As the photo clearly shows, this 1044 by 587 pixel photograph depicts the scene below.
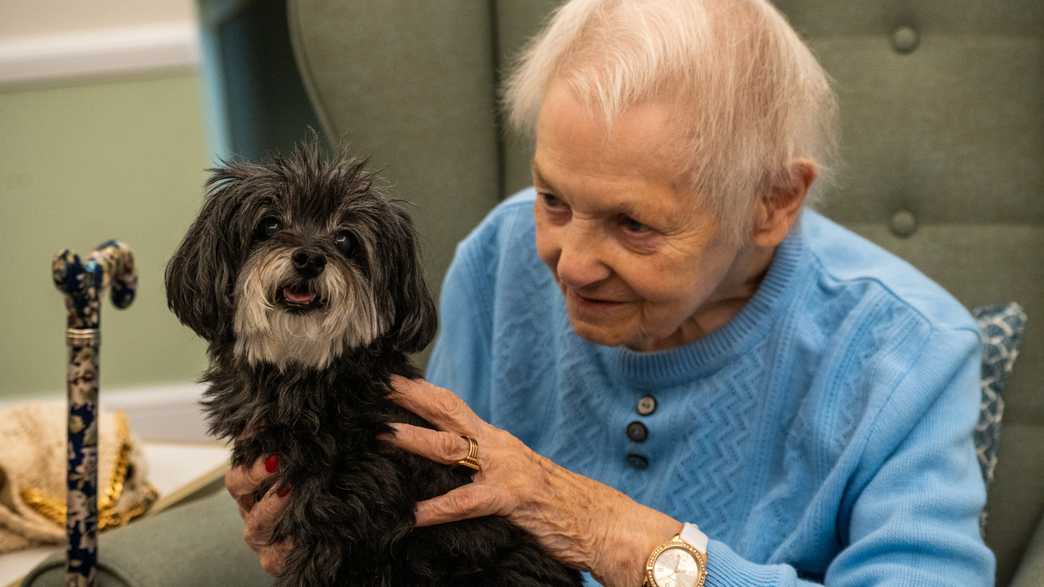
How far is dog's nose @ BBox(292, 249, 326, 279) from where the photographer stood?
0.97 metres

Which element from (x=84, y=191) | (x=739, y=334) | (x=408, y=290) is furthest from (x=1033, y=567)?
(x=84, y=191)

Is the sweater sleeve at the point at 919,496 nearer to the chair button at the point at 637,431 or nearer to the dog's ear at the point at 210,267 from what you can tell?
the chair button at the point at 637,431

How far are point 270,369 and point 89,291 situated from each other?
0.53 metres

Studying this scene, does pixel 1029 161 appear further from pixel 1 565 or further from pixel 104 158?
pixel 104 158

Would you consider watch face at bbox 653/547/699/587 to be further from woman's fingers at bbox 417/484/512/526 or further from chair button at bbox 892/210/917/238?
chair button at bbox 892/210/917/238

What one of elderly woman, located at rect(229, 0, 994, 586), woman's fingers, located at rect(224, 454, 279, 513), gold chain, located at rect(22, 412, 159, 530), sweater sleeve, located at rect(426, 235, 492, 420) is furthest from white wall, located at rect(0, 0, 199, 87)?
woman's fingers, located at rect(224, 454, 279, 513)

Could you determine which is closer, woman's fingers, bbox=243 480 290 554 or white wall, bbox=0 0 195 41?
woman's fingers, bbox=243 480 290 554

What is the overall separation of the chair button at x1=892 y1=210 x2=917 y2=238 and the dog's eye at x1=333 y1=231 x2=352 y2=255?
1.25m

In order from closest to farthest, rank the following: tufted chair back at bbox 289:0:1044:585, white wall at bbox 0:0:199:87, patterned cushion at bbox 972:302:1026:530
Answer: patterned cushion at bbox 972:302:1026:530
tufted chair back at bbox 289:0:1044:585
white wall at bbox 0:0:199:87

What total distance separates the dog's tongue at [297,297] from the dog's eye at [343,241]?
52 mm

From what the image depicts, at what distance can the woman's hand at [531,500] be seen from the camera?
3.66 ft

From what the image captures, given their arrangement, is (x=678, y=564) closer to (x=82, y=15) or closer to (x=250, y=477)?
(x=250, y=477)

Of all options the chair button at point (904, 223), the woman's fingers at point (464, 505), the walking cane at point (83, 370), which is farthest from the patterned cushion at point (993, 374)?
the walking cane at point (83, 370)

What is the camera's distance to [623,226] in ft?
4.50
